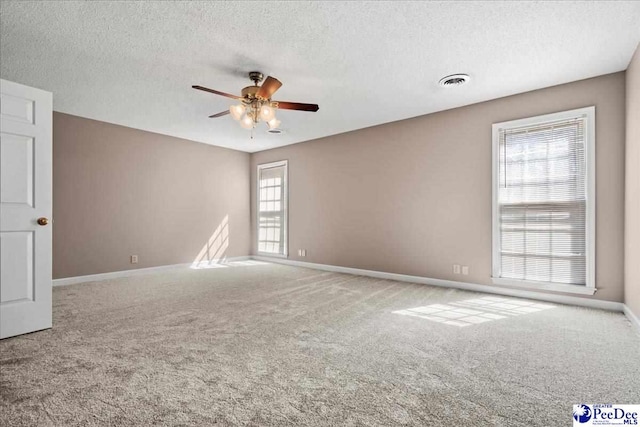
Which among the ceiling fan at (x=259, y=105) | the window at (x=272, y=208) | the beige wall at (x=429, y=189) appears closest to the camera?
the ceiling fan at (x=259, y=105)

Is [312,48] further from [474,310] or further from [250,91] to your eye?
[474,310]

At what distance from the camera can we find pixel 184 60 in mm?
3090

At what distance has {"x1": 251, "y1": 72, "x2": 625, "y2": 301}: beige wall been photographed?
3.38 m

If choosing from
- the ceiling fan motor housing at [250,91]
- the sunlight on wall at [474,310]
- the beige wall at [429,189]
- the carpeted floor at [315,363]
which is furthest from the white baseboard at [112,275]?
the sunlight on wall at [474,310]

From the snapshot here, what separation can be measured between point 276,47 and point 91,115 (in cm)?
362

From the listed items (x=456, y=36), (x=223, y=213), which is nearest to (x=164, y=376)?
(x=456, y=36)

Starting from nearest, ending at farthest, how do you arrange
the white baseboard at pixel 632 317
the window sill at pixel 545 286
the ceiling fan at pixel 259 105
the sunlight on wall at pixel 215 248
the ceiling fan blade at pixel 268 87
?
the white baseboard at pixel 632 317
the ceiling fan blade at pixel 268 87
the ceiling fan at pixel 259 105
the window sill at pixel 545 286
the sunlight on wall at pixel 215 248

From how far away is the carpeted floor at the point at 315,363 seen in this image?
1.58m

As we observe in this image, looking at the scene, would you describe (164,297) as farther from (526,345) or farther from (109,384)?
(526,345)

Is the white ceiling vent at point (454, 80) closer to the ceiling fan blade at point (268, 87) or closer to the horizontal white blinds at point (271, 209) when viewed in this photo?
the ceiling fan blade at point (268, 87)
